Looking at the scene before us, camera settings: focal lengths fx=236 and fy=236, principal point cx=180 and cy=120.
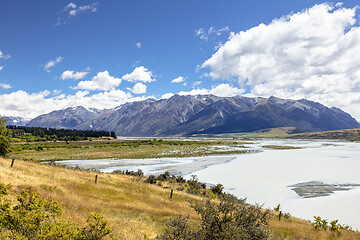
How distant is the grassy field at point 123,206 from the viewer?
55.8ft

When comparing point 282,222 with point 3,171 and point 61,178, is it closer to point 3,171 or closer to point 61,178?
point 61,178

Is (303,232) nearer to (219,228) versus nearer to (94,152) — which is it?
(219,228)

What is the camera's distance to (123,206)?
22.0 meters

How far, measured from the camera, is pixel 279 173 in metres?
48.9

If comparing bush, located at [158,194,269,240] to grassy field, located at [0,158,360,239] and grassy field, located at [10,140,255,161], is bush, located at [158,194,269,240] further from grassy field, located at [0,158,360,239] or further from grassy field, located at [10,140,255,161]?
grassy field, located at [10,140,255,161]

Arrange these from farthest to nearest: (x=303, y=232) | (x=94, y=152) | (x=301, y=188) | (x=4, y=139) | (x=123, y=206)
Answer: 1. (x=94, y=152)
2. (x=4, y=139)
3. (x=301, y=188)
4. (x=123, y=206)
5. (x=303, y=232)

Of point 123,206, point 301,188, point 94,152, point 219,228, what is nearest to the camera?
point 219,228

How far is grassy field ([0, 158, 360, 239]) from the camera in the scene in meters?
17.0

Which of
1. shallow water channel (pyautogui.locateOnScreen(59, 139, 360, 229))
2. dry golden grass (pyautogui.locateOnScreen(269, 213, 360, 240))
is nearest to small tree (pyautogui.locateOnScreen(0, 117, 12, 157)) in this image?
shallow water channel (pyautogui.locateOnScreen(59, 139, 360, 229))

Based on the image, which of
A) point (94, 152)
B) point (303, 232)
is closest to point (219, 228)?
point (303, 232)

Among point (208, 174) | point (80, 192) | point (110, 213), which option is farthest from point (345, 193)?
point (80, 192)

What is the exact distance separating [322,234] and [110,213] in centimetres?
1697

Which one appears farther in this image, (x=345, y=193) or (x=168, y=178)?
(x=168, y=178)

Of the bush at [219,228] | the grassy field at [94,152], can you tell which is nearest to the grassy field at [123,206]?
the bush at [219,228]
